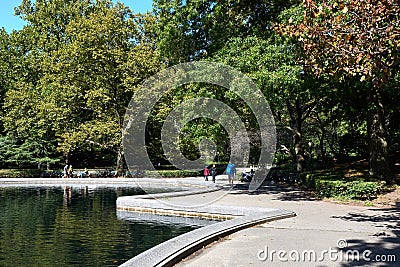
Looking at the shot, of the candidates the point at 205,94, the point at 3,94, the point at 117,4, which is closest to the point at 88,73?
the point at 117,4

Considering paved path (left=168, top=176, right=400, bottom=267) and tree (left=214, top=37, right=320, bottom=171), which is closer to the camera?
paved path (left=168, top=176, right=400, bottom=267)

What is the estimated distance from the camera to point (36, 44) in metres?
48.2

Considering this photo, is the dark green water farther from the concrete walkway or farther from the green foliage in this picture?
the green foliage

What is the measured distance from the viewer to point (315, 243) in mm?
8891

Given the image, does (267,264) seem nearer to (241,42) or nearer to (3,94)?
(241,42)

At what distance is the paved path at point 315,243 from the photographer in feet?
24.5

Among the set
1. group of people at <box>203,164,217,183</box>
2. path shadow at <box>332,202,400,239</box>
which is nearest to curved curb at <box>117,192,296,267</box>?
path shadow at <box>332,202,400,239</box>

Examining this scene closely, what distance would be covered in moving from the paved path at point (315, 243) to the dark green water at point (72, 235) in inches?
98.0

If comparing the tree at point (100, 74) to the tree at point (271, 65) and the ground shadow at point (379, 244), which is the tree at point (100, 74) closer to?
the tree at point (271, 65)

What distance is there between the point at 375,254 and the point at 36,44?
46796mm

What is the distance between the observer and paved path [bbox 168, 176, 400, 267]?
746 cm

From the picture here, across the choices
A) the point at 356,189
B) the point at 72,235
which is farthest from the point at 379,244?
the point at 356,189

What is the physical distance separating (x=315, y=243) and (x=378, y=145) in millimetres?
12373

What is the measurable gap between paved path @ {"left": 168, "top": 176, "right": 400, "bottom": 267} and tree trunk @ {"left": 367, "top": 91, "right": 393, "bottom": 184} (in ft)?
20.9
